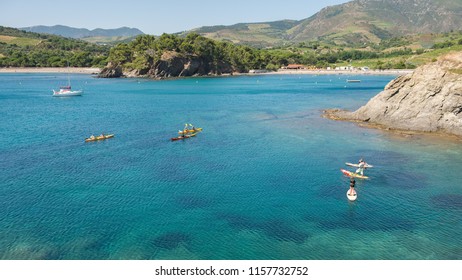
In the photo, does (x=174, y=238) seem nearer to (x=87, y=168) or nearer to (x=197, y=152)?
(x=87, y=168)

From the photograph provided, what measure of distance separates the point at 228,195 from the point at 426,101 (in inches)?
2142

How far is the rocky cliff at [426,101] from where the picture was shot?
74.1 meters

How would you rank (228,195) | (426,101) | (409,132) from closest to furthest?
(228,195), (409,132), (426,101)

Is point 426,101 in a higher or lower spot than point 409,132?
higher

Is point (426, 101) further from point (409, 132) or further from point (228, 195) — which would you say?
point (228, 195)

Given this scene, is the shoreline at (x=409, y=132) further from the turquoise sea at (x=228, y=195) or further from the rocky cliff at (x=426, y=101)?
the turquoise sea at (x=228, y=195)

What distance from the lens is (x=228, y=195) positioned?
45.2m

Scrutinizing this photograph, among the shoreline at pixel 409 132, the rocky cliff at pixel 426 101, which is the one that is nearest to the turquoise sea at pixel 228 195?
the shoreline at pixel 409 132

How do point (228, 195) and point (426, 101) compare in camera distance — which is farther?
point (426, 101)

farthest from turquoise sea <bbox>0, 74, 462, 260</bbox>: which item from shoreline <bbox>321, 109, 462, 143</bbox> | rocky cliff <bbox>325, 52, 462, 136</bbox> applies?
rocky cliff <bbox>325, 52, 462, 136</bbox>

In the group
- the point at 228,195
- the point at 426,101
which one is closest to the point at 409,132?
the point at 426,101

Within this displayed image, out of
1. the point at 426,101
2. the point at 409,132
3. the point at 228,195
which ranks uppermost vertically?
the point at 426,101

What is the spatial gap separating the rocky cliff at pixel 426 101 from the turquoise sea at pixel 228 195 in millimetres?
6696

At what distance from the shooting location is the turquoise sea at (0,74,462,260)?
110 feet
